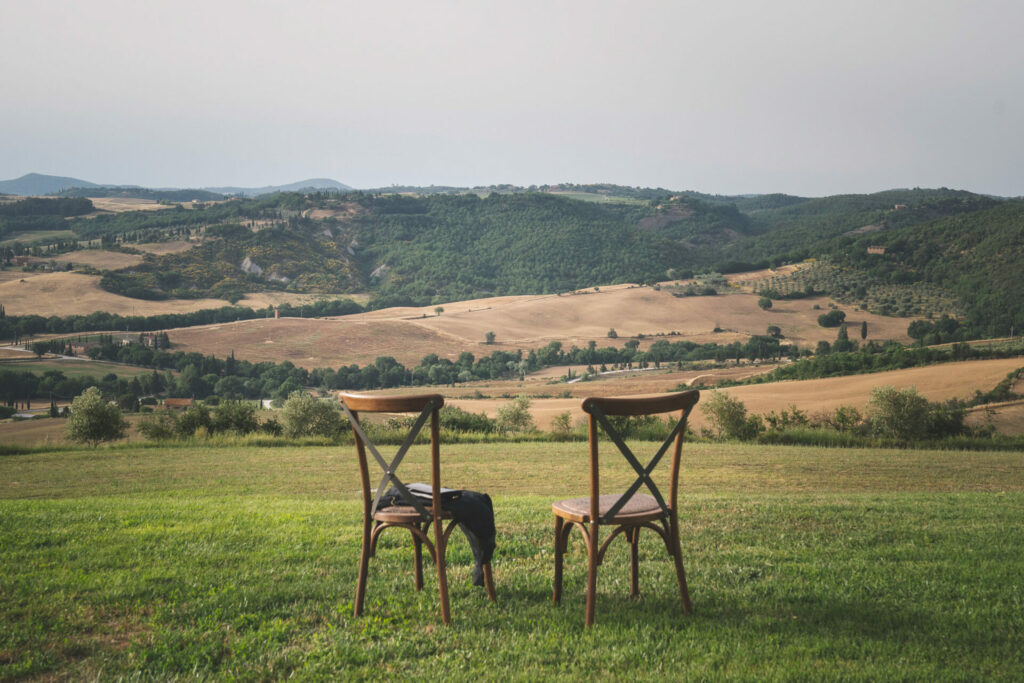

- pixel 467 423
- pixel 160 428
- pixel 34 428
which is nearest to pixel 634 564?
pixel 467 423

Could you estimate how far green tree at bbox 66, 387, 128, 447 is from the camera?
26.6 metres

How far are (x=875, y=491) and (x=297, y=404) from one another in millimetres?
22794

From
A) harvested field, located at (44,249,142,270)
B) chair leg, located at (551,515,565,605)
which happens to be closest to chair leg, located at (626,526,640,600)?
chair leg, located at (551,515,565,605)

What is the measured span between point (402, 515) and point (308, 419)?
25750 millimetres

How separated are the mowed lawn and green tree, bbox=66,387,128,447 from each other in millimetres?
18660

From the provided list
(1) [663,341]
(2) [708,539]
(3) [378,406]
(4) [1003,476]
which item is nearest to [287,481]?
(2) [708,539]

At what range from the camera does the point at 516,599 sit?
5.52 metres

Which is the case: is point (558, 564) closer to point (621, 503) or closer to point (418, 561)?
point (621, 503)

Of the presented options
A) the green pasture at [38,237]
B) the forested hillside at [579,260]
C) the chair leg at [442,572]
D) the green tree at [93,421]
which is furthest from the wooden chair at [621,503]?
the green pasture at [38,237]

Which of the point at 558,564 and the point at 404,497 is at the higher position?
the point at 404,497

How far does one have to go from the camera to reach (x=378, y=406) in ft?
16.1

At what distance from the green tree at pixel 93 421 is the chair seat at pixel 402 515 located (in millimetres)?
26146

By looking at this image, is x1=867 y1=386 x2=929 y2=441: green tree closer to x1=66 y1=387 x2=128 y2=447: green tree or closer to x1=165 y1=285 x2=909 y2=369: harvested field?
x1=66 y1=387 x2=128 y2=447: green tree

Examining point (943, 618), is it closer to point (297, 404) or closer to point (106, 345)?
point (297, 404)
